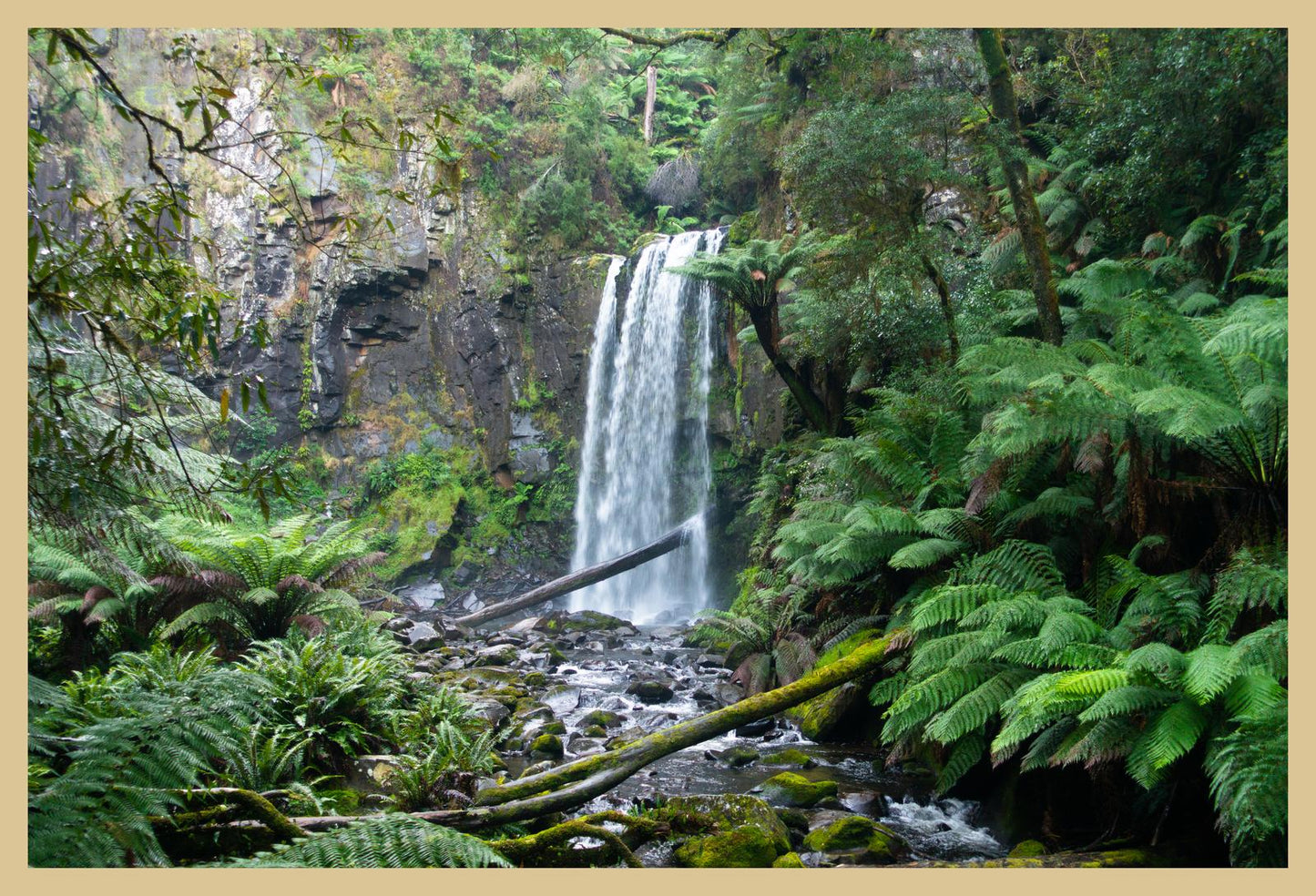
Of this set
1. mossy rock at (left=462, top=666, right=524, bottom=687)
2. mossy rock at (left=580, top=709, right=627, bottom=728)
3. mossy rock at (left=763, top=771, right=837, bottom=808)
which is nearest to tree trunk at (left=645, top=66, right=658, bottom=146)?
mossy rock at (left=462, top=666, right=524, bottom=687)

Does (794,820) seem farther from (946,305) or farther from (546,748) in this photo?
(946,305)

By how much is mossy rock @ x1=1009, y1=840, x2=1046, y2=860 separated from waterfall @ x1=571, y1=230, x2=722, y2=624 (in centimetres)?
1029

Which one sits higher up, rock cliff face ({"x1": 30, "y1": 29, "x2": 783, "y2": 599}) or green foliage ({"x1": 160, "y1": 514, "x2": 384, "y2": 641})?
rock cliff face ({"x1": 30, "y1": 29, "x2": 783, "y2": 599})

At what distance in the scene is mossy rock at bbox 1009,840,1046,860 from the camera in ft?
9.89

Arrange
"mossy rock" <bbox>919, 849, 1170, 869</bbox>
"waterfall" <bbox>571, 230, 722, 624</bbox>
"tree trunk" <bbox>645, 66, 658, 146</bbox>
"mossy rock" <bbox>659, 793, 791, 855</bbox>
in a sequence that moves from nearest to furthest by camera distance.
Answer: "mossy rock" <bbox>919, 849, 1170, 869</bbox>
"mossy rock" <bbox>659, 793, 791, 855</bbox>
"waterfall" <bbox>571, 230, 722, 624</bbox>
"tree trunk" <bbox>645, 66, 658, 146</bbox>

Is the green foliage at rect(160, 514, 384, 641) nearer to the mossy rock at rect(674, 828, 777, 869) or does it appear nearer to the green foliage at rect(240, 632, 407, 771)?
the green foliage at rect(240, 632, 407, 771)

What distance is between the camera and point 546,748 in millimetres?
4777

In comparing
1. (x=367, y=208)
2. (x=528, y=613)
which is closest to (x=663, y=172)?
(x=367, y=208)

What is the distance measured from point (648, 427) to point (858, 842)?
454 inches

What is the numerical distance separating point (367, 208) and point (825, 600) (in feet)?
45.7

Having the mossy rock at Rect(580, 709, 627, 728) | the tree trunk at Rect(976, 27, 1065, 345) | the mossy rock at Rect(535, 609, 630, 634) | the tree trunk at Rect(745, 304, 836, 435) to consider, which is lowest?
the mossy rock at Rect(535, 609, 630, 634)

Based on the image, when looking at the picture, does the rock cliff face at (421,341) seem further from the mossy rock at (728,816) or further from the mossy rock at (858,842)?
the mossy rock at (858,842)

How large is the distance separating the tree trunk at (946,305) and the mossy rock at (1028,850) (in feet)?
13.3

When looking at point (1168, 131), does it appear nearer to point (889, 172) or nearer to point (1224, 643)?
point (889, 172)
